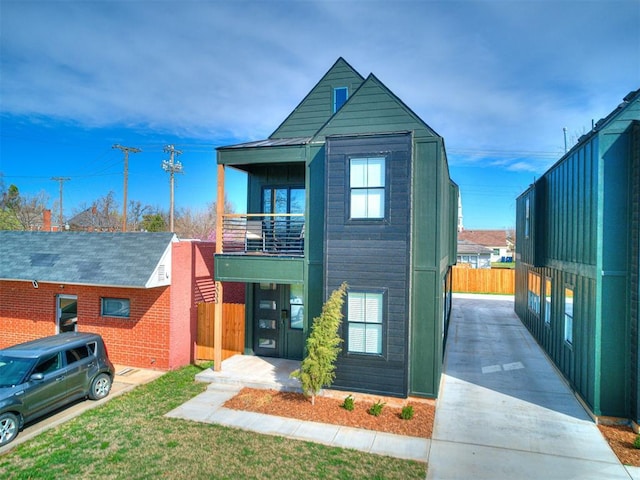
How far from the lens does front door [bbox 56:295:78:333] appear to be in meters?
12.3

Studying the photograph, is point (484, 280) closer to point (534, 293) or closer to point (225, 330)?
point (534, 293)

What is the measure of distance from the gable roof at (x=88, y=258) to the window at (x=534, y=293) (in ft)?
41.9

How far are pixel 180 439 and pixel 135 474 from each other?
111 centimetres

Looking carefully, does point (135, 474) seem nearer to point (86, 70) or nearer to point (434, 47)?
point (434, 47)

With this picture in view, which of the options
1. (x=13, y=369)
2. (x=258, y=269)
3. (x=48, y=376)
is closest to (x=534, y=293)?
(x=258, y=269)

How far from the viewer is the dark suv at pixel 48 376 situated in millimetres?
6926

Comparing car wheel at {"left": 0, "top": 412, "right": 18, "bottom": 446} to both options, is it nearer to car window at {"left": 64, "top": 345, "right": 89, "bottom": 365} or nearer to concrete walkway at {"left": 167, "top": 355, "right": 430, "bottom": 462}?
car window at {"left": 64, "top": 345, "right": 89, "bottom": 365}

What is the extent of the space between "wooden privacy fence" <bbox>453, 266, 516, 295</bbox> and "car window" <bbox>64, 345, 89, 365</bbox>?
26.8 metres

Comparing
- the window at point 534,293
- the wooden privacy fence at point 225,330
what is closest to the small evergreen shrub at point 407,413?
the wooden privacy fence at point 225,330

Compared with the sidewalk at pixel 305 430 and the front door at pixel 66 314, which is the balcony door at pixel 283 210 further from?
the front door at pixel 66 314

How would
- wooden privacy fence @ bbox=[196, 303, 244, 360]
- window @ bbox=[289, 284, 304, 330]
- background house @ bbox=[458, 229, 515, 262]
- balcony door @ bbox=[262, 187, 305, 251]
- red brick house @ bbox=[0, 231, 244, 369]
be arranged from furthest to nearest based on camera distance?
background house @ bbox=[458, 229, 515, 262] → wooden privacy fence @ bbox=[196, 303, 244, 360] → window @ bbox=[289, 284, 304, 330] → balcony door @ bbox=[262, 187, 305, 251] → red brick house @ bbox=[0, 231, 244, 369]

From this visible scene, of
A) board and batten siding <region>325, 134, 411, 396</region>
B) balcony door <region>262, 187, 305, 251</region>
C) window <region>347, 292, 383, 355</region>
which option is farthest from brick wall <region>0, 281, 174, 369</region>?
window <region>347, 292, 383, 355</region>

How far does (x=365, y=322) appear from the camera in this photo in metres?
8.87

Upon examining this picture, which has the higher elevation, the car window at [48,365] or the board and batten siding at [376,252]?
the board and batten siding at [376,252]
